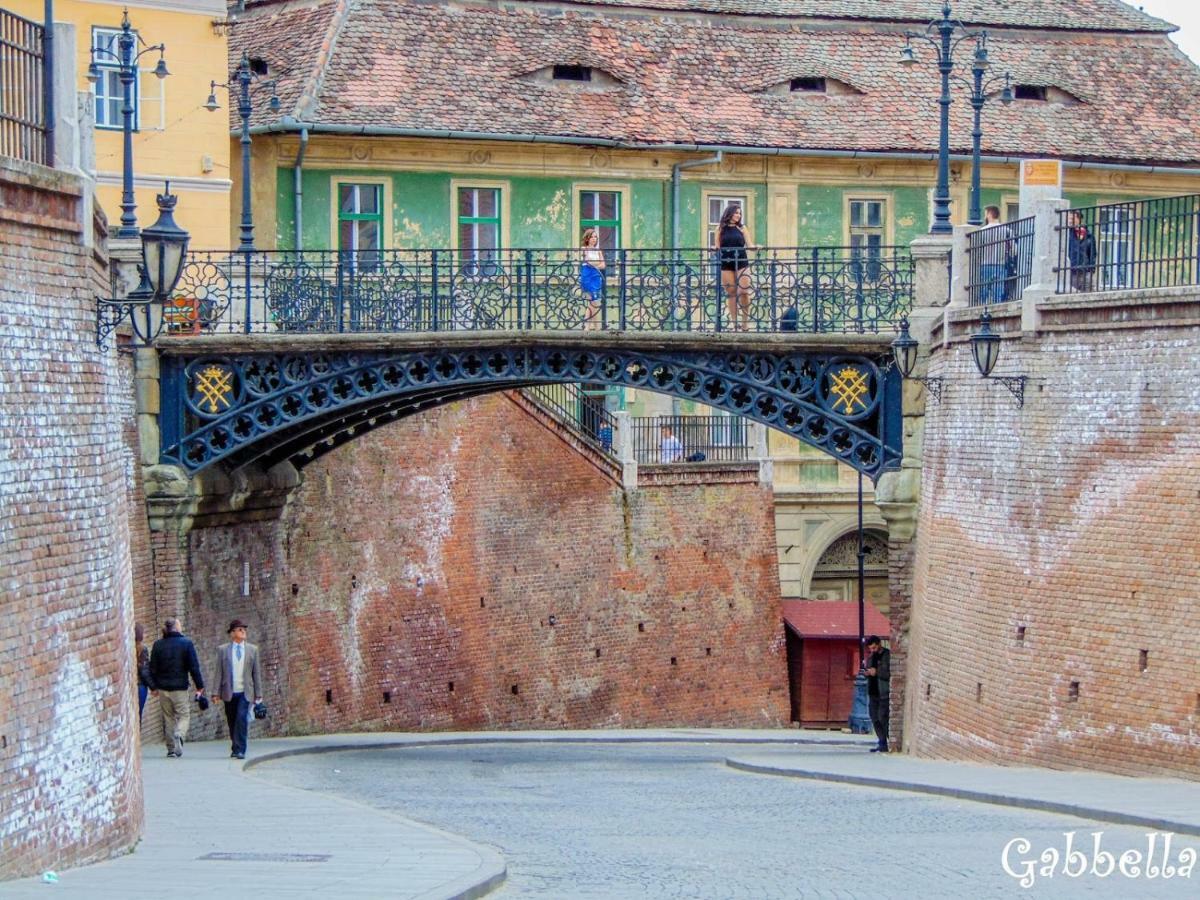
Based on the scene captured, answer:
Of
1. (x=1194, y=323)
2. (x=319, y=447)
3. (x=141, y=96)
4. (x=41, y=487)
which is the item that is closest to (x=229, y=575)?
(x=319, y=447)

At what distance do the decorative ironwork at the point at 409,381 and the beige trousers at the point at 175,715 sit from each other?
471 cm

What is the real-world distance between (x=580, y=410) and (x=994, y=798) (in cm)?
2434

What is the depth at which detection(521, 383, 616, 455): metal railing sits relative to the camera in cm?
4184

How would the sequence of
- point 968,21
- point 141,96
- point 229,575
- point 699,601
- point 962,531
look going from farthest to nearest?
point 968,21 < point 699,601 < point 141,96 < point 229,575 < point 962,531

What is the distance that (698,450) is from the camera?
4478 centimetres

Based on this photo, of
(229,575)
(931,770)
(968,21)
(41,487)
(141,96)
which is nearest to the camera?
(41,487)

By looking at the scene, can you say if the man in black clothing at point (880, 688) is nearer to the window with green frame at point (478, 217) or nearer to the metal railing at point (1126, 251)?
the metal railing at point (1126, 251)

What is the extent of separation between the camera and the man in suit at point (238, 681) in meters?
26.9

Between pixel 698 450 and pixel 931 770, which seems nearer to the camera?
pixel 931 770

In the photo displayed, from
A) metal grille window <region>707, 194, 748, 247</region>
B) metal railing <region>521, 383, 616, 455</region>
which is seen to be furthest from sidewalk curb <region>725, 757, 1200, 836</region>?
metal grille window <region>707, 194, 748, 247</region>

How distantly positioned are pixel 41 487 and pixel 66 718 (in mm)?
1429

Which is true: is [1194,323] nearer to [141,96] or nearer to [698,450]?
[141,96]

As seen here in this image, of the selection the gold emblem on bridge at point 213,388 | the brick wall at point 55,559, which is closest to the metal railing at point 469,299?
the gold emblem on bridge at point 213,388

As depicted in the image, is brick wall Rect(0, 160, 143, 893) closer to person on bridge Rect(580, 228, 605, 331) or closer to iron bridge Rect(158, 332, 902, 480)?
iron bridge Rect(158, 332, 902, 480)
